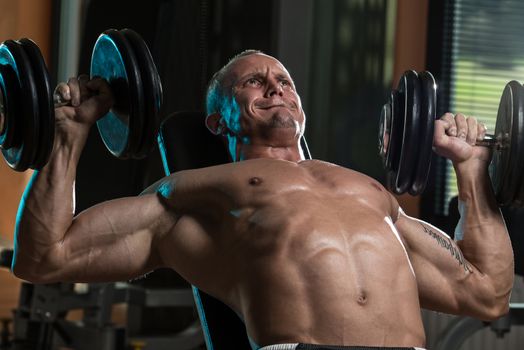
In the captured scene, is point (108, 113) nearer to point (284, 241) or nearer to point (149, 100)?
point (149, 100)

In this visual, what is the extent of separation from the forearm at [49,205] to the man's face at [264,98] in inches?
21.6

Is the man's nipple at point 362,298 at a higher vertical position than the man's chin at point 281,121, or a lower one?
lower

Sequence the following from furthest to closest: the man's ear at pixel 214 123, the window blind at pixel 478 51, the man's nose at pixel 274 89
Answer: the window blind at pixel 478 51
the man's ear at pixel 214 123
the man's nose at pixel 274 89

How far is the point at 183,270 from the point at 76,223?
259mm

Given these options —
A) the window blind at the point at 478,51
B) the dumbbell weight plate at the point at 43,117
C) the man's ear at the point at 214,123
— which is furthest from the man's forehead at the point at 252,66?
the window blind at the point at 478,51

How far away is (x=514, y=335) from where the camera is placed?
4871 millimetres

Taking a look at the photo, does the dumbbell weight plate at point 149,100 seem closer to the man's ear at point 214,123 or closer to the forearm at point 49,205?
the forearm at point 49,205

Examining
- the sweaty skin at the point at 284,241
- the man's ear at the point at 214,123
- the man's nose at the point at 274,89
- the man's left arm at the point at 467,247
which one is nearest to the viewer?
the sweaty skin at the point at 284,241

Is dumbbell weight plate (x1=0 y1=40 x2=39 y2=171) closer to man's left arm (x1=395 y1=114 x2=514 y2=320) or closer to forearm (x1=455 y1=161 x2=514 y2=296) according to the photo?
man's left arm (x1=395 y1=114 x2=514 y2=320)

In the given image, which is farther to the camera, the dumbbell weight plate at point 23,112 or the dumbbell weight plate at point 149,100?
the dumbbell weight plate at point 149,100

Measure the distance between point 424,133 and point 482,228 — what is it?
367 millimetres

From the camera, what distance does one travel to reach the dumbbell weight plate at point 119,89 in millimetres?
2008

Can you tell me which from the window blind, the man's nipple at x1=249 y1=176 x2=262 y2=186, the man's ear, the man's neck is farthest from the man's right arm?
the window blind

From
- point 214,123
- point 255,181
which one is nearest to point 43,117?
A: point 255,181
